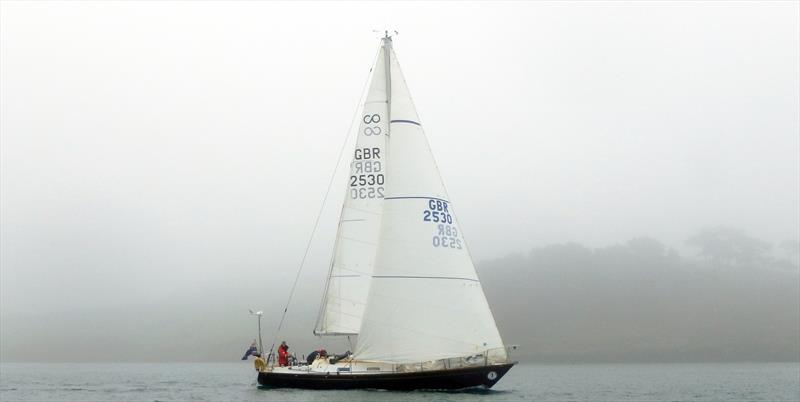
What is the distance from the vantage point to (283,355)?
44.6 metres

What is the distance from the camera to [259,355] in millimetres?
45719

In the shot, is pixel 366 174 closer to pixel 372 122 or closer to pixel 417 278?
pixel 372 122

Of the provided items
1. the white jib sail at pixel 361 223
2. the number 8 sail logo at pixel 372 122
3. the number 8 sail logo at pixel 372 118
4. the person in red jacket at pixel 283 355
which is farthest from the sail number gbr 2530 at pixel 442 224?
the person in red jacket at pixel 283 355

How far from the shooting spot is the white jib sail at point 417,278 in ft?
129

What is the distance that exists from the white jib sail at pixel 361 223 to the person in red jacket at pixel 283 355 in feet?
8.30

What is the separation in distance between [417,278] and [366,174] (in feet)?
23.8

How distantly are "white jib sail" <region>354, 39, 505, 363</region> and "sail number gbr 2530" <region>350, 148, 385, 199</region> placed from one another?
9.41ft

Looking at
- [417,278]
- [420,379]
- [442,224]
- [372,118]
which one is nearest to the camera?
[420,379]

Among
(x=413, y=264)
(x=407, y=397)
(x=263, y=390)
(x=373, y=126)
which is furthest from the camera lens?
(x=263, y=390)

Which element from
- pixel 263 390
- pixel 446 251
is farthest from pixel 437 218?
pixel 263 390

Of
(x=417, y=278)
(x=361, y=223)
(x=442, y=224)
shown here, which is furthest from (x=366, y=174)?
(x=417, y=278)

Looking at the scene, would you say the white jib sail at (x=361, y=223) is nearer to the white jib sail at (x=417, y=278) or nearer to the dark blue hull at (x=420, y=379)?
the white jib sail at (x=417, y=278)

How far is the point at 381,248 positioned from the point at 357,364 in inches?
236

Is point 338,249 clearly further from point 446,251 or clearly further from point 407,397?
point 407,397
